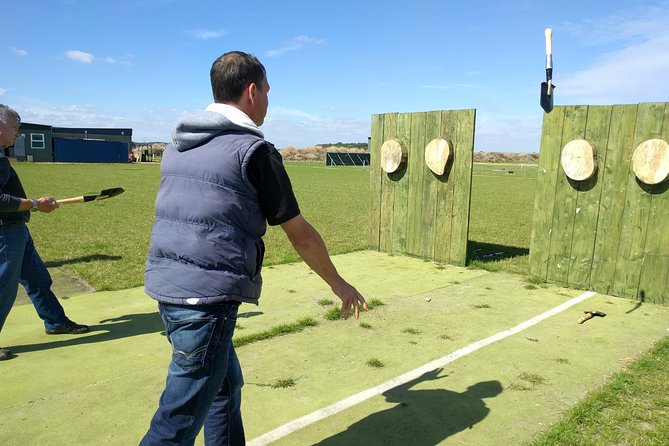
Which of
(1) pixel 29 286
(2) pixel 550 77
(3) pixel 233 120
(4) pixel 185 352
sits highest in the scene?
(2) pixel 550 77

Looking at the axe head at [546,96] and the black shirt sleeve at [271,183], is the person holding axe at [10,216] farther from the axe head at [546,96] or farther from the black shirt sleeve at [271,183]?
the axe head at [546,96]

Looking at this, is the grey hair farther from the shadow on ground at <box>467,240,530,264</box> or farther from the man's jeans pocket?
the shadow on ground at <box>467,240,530,264</box>

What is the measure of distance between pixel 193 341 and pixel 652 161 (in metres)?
5.41

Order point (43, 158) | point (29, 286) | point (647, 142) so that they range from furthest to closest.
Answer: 1. point (43, 158)
2. point (647, 142)
3. point (29, 286)

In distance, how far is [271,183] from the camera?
6.03 ft

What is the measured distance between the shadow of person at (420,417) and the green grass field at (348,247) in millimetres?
485

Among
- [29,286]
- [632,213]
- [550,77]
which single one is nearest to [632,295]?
[632,213]

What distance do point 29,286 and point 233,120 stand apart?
3.26 meters

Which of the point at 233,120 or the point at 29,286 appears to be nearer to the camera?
the point at 233,120

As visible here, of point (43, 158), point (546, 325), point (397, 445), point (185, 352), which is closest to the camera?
point (185, 352)

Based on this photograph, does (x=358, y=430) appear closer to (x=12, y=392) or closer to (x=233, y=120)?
(x=233, y=120)

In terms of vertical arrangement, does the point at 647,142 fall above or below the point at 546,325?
above

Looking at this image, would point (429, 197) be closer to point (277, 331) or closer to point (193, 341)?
point (277, 331)

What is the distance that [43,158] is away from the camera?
48.4 m
